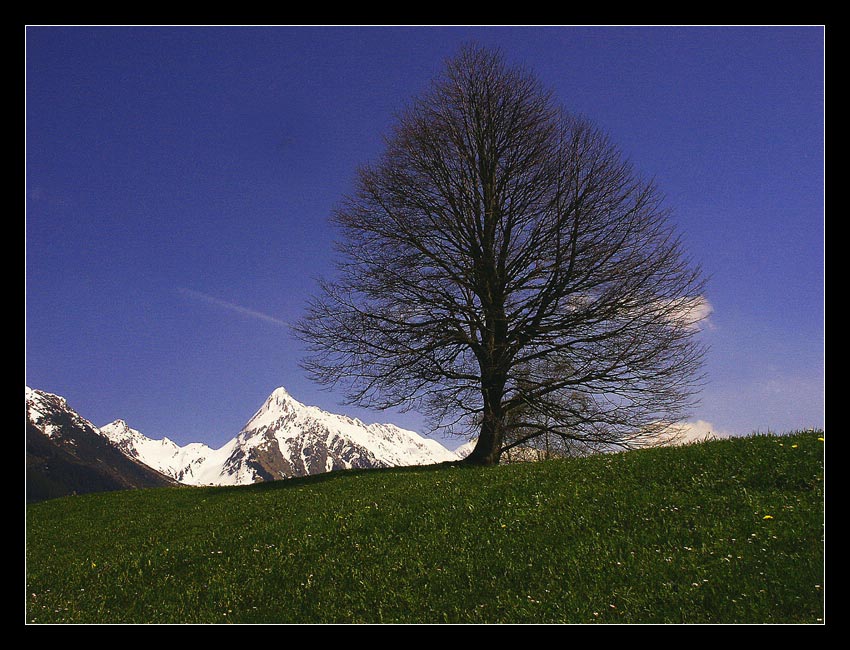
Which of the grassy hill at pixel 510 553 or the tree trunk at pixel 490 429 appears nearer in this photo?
the grassy hill at pixel 510 553

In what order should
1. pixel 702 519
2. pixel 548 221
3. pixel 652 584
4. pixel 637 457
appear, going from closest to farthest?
pixel 652 584
pixel 702 519
pixel 637 457
pixel 548 221

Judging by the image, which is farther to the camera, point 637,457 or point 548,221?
point 548,221

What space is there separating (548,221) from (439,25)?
12227mm

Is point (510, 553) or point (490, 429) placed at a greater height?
point (490, 429)

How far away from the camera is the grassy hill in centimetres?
793

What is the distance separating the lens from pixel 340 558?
1058 centimetres

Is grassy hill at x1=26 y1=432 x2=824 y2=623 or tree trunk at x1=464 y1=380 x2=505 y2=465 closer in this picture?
grassy hill at x1=26 y1=432 x2=824 y2=623

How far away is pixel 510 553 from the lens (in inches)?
378

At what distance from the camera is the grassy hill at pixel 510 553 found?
26.0 feet

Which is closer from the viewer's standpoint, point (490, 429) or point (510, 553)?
point (510, 553)
